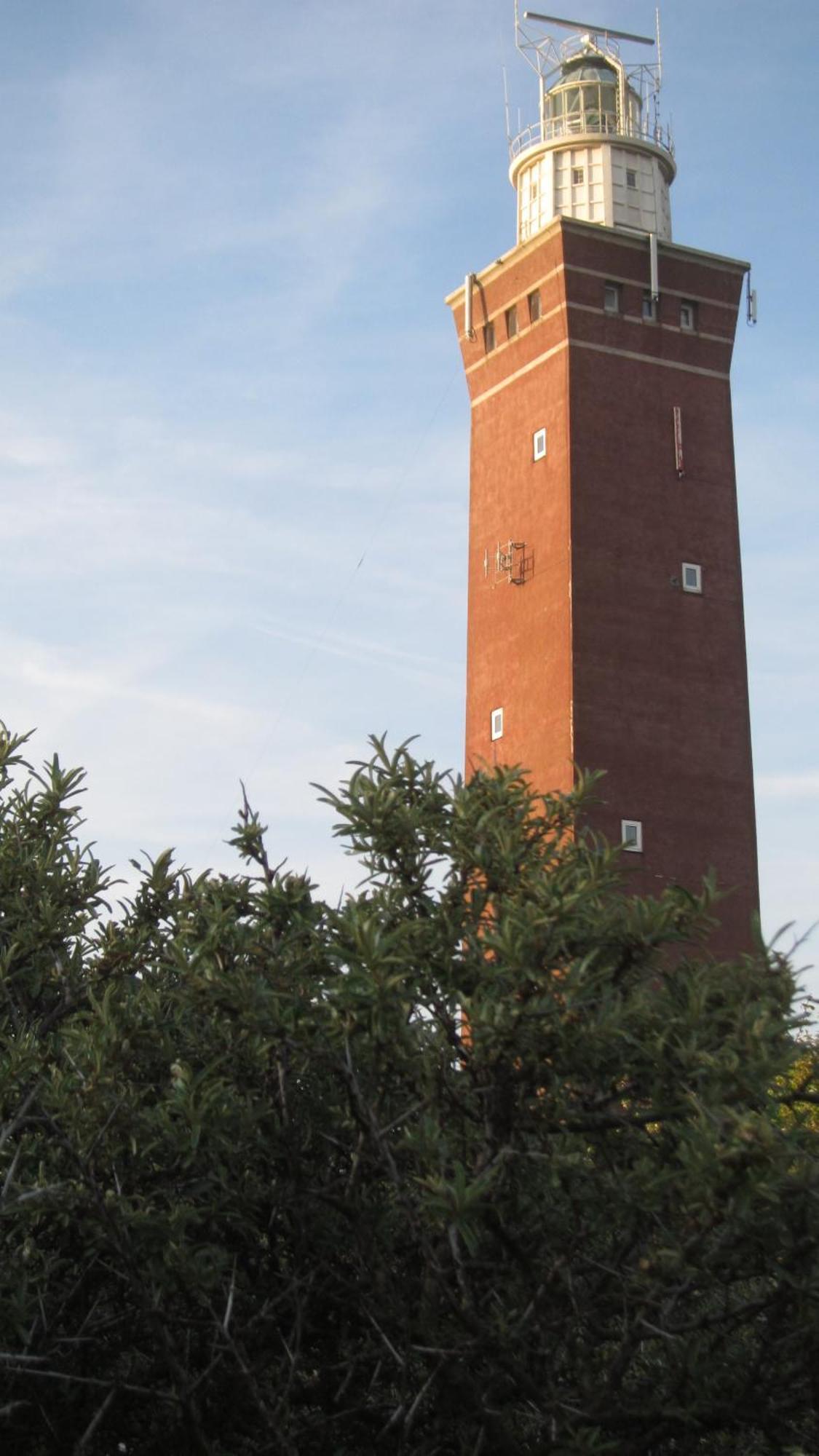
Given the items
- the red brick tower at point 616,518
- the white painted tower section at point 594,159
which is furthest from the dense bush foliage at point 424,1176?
the white painted tower section at point 594,159

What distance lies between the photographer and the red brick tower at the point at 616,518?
35.2 metres

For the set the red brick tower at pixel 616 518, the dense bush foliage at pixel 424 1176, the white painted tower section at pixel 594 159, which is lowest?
the dense bush foliage at pixel 424 1176

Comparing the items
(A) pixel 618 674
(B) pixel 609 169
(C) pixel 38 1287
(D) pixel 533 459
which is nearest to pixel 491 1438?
(C) pixel 38 1287

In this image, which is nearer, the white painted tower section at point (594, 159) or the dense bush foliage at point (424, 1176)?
the dense bush foliage at point (424, 1176)

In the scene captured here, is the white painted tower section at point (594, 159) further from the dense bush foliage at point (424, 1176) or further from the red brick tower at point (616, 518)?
the dense bush foliage at point (424, 1176)

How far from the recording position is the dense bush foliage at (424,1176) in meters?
5.71

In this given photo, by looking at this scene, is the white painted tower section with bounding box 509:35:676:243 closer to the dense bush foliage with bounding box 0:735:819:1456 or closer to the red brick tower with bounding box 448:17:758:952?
the red brick tower with bounding box 448:17:758:952

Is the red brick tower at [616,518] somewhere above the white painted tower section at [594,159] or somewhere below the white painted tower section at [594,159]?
below

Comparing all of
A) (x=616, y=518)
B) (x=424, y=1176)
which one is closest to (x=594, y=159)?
(x=616, y=518)

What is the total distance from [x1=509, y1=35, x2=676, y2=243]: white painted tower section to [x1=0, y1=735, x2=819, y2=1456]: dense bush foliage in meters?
33.9

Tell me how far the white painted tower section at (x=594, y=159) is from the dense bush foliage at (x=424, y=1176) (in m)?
33.9

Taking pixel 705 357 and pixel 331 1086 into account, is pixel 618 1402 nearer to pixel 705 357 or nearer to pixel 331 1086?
pixel 331 1086

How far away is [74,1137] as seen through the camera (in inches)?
242

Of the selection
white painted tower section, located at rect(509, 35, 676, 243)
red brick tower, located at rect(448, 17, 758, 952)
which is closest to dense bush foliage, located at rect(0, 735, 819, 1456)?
red brick tower, located at rect(448, 17, 758, 952)
